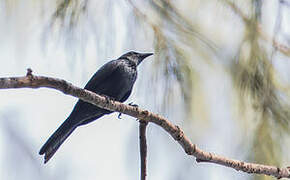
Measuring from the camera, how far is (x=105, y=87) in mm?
2156

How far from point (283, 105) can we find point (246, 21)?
24cm

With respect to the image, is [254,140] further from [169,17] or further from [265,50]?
[169,17]

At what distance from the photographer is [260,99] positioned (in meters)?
1.47

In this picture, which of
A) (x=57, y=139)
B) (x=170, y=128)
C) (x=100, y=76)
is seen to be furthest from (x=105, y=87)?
(x=170, y=128)

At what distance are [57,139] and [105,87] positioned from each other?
1.33 feet

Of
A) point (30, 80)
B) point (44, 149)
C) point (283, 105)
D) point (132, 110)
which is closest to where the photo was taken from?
point (30, 80)

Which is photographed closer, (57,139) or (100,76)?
(57,139)

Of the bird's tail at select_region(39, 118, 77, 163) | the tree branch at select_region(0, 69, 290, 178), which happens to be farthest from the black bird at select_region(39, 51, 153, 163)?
the tree branch at select_region(0, 69, 290, 178)

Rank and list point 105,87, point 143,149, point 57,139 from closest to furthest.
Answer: point 143,149, point 57,139, point 105,87

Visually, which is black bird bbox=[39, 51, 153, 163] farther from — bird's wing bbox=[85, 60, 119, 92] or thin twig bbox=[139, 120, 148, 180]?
thin twig bbox=[139, 120, 148, 180]

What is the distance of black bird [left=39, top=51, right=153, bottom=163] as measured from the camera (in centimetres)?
191

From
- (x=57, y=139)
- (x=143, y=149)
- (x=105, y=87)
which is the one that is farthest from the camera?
(x=105, y=87)

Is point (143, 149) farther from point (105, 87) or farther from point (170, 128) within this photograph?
point (105, 87)

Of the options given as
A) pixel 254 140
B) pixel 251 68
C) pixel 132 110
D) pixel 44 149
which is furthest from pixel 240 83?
pixel 44 149
